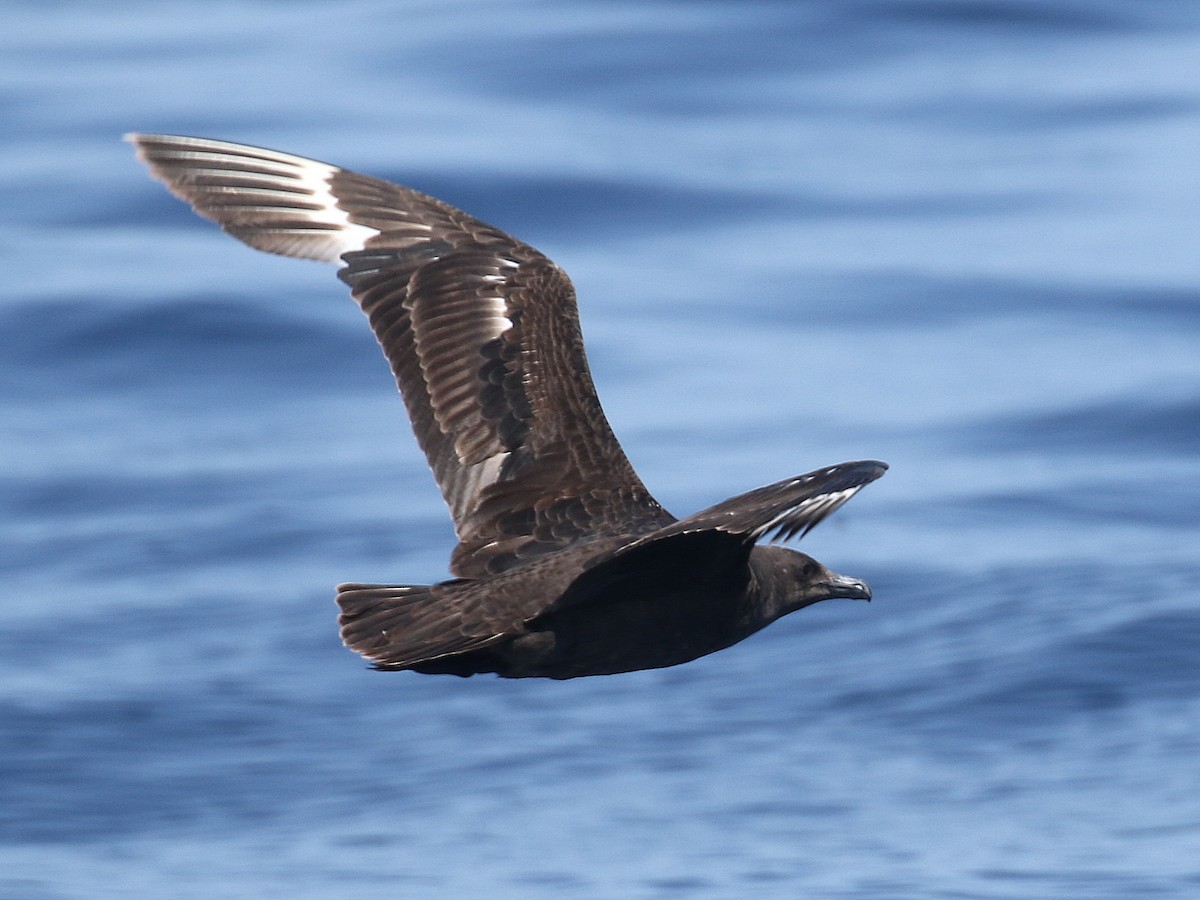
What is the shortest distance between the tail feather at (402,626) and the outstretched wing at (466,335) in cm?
53

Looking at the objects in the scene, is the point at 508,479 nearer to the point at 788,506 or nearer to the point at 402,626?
the point at 402,626

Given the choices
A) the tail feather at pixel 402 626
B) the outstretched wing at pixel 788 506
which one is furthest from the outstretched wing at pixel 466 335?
the outstretched wing at pixel 788 506

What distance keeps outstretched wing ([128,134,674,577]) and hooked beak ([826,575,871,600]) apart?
2.44 ft

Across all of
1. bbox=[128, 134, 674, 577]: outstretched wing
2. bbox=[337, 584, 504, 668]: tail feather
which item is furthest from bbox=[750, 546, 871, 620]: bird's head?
bbox=[337, 584, 504, 668]: tail feather

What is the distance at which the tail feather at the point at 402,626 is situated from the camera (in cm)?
702

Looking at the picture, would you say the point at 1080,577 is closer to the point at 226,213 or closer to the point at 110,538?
the point at 110,538

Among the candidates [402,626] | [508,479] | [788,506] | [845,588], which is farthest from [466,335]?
[788,506]

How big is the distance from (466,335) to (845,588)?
66.2 inches

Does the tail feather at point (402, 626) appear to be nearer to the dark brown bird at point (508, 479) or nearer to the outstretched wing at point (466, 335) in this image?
the dark brown bird at point (508, 479)

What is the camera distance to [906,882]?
1599 cm

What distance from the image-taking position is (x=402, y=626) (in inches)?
282

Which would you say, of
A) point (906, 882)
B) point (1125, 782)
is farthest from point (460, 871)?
point (1125, 782)

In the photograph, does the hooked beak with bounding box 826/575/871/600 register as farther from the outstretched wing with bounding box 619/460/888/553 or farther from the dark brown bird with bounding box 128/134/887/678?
the outstretched wing with bounding box 619/460/888/553

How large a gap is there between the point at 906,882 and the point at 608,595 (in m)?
9.44
